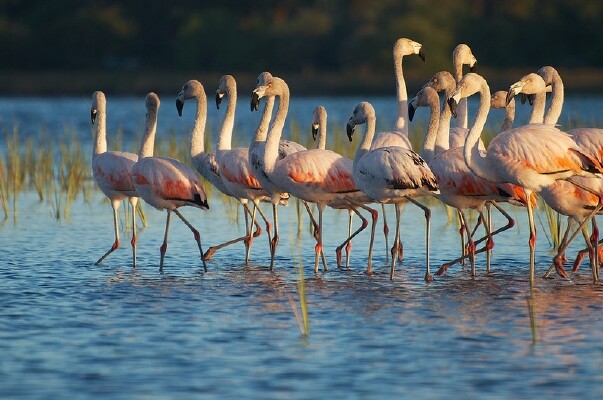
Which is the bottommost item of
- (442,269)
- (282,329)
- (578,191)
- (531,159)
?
(282,329)

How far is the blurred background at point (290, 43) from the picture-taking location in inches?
1683

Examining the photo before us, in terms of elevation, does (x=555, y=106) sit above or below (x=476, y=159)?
above

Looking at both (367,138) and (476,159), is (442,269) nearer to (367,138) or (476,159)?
(476,159)

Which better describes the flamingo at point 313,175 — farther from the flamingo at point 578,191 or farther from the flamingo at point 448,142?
the flamingo at point 578,191

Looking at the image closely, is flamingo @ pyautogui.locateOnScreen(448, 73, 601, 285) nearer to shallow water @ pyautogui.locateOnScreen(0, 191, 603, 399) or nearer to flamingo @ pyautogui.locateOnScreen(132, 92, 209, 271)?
shallow water @ pyautogui.locateOnScreen(0, 191, 603, 399)

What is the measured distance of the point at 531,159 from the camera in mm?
9266

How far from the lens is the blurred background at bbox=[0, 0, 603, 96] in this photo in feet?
140

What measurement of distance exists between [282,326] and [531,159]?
2442mm

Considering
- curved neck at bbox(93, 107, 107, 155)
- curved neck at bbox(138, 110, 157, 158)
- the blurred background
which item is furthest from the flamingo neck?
the blurred background

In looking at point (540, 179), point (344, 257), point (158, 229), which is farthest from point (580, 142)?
point (158, 229)

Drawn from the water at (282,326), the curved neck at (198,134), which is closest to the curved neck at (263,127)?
the curved neck at (198,134)

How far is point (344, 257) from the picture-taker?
453 inches

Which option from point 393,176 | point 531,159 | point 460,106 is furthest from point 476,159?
point 460,106

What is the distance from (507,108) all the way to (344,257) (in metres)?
2.00
